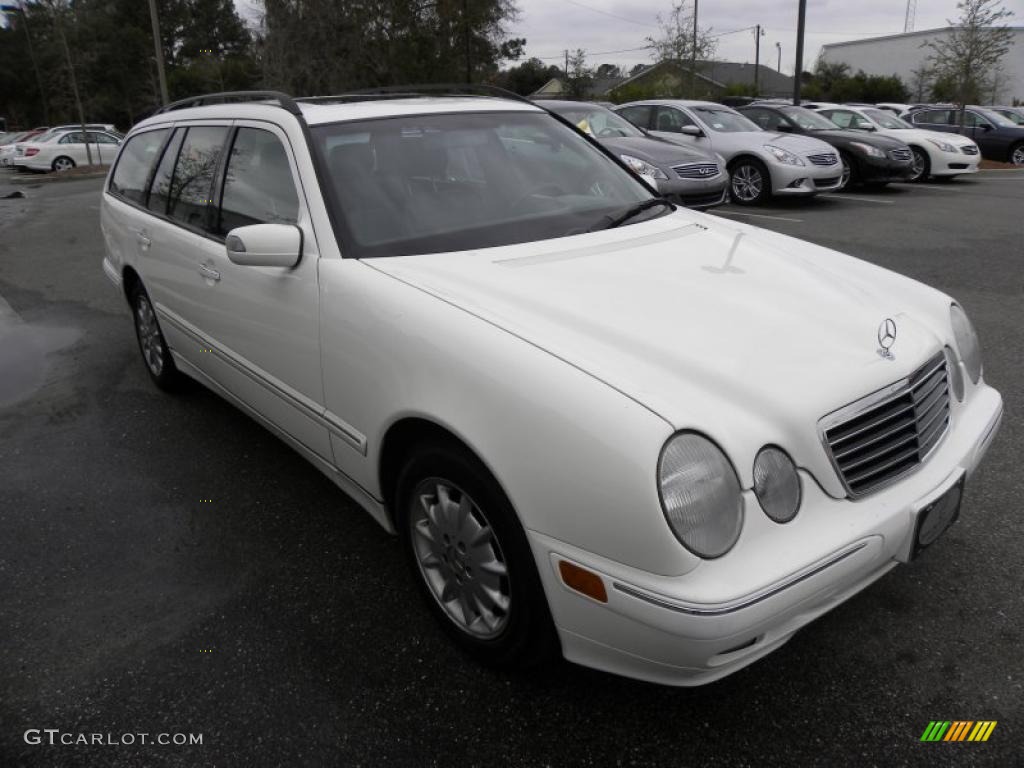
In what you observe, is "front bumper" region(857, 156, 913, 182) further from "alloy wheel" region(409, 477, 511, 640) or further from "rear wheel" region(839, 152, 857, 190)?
"alloy wheel" region(409, 477, 511, 640)

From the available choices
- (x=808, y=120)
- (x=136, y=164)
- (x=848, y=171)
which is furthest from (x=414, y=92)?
(x=808, y=120)

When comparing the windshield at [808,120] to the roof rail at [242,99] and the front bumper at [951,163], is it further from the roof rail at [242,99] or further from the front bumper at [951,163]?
the roof rail at [242,99]

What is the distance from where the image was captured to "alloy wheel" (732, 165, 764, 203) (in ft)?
38.3

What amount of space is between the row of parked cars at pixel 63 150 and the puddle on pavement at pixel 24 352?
23233 millimetres

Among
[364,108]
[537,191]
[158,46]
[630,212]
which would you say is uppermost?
[158,46]

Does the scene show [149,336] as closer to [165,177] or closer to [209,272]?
[165,177]

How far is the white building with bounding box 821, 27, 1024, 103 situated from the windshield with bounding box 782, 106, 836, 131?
3510 centimetres

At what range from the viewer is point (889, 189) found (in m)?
13.8

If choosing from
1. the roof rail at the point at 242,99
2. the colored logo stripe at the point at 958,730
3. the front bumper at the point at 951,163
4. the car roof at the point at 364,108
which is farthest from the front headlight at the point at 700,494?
the front bumper at the point at 951,163

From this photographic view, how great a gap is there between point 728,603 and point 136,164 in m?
4.33

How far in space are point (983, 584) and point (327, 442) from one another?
2.29 metres

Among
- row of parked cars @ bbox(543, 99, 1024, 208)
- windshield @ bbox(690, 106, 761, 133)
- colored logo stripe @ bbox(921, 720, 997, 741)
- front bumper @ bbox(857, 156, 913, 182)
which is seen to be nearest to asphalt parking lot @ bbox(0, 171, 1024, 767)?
colored logo stripe @ bbox(921, 720, 997, 741)

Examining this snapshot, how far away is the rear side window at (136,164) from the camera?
439 centimetres

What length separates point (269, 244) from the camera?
2707mm
